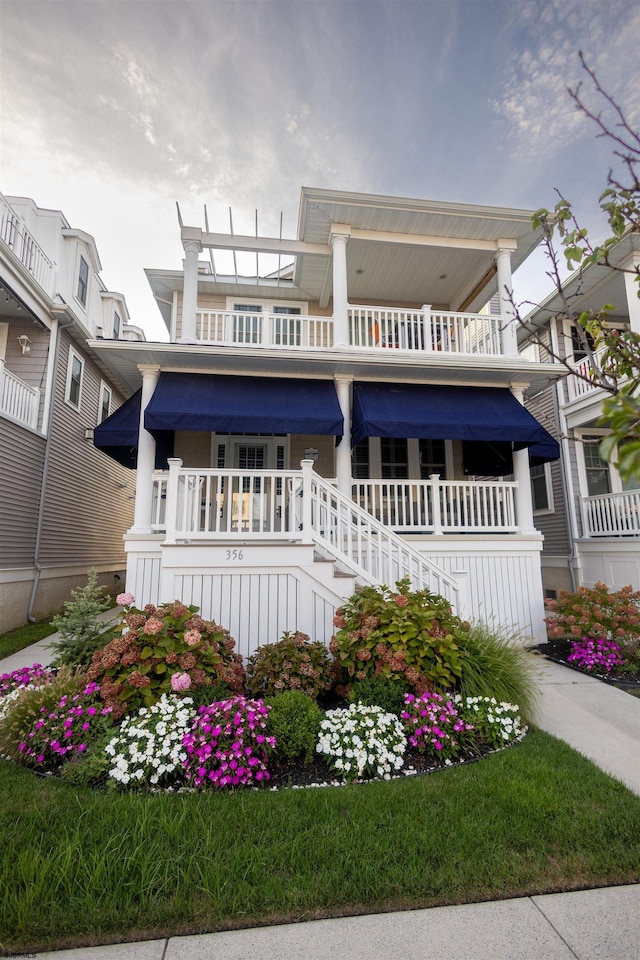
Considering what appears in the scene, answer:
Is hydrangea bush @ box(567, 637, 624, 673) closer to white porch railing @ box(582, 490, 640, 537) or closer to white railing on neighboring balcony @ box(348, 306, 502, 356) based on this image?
white porch railing @ box(582, 490, 640, 537)

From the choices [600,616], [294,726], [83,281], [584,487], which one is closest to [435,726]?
[294,726]

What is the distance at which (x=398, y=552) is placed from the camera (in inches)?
255

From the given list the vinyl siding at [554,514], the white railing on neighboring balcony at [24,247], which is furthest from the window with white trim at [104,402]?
the vinyl siding at [554,514]

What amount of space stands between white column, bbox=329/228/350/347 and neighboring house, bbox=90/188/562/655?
0.11 feet

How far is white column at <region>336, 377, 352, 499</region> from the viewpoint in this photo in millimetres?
8258

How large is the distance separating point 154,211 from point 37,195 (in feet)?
10.7

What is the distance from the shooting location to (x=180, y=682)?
4078 mm

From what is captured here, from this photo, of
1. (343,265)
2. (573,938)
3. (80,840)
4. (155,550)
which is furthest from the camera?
(343,265)

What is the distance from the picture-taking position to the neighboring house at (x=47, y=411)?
30.6 ft

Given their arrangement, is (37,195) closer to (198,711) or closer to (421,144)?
(421,144)

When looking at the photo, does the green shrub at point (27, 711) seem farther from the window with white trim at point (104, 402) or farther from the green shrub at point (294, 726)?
the window with white trim at point (104, 402)

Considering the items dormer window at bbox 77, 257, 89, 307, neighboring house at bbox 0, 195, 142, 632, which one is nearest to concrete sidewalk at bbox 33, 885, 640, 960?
neighboring house at bbox 0, 195, 142, 632

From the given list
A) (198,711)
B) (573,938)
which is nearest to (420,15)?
(198,711)

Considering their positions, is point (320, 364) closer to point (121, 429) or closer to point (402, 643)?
point (121, 429)
